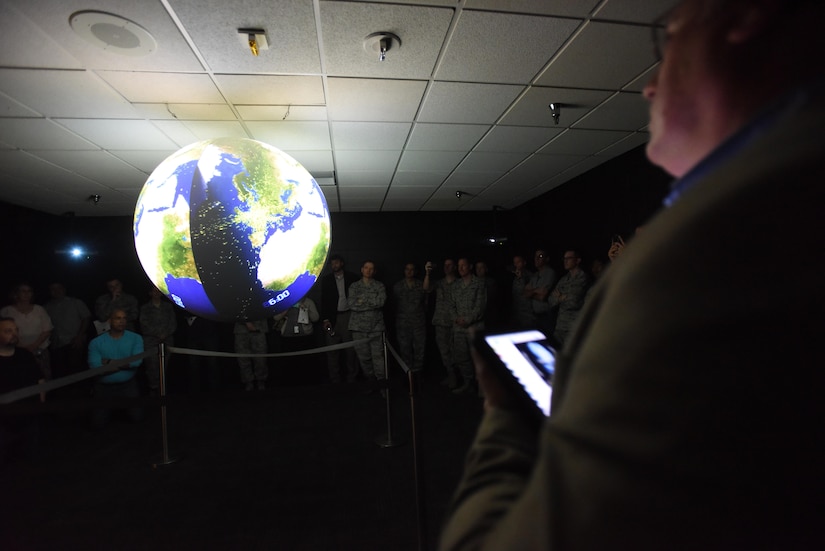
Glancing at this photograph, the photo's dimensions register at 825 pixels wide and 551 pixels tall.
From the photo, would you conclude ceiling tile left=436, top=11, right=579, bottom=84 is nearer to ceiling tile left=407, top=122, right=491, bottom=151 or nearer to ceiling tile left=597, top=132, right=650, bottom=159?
ceiling tile left=407, top=122, right=491, bottom=151

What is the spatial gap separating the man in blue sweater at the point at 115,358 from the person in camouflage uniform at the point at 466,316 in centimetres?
366

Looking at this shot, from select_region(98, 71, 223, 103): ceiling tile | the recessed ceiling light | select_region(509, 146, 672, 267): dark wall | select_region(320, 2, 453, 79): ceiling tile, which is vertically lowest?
select_region(509, 146, 672, 267): dark wall

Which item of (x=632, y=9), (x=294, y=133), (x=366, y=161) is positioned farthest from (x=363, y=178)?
(x=632, y=9)

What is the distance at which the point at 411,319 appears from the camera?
582 cm

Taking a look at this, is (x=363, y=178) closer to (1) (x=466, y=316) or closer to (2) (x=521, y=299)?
(1) (x=466, y=316)

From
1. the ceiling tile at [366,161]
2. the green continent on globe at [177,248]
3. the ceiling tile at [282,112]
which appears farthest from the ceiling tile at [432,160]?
the green continent on globe at [177,248]

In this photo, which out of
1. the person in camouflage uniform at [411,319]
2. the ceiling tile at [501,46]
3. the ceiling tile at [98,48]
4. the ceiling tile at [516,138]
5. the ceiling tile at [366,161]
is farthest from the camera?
the person in camouflage uniform at [411,319]

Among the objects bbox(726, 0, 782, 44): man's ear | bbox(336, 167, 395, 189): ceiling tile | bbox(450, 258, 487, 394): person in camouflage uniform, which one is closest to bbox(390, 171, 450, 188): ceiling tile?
bbox(336, 167, 395, 189): ceiling tile

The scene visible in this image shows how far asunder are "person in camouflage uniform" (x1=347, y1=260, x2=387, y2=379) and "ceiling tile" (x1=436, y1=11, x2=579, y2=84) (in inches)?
131

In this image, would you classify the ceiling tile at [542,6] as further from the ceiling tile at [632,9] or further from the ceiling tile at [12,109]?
the ceiling tile at [12,109]

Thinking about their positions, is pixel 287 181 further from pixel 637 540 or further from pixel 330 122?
pixel 637 540

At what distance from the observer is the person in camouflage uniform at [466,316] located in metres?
4.96

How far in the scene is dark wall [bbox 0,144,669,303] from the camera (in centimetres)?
416

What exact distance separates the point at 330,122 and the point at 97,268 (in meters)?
5.12
